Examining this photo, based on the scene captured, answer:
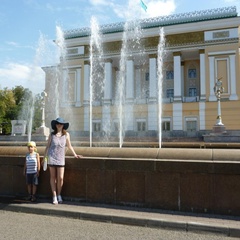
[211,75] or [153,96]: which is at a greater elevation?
[211,75]

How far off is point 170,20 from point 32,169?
1343 inches

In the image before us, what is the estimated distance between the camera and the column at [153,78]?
36.8 meters

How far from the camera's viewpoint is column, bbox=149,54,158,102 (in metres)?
36.8

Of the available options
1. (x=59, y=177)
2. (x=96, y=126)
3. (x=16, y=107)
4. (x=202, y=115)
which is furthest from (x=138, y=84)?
(x=59, y=177)

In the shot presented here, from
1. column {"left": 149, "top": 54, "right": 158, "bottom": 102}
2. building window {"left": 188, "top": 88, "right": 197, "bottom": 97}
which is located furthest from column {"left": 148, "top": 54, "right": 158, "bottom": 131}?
building window {"left": 188, "top": 88, "right": 197, "bottom": 97}

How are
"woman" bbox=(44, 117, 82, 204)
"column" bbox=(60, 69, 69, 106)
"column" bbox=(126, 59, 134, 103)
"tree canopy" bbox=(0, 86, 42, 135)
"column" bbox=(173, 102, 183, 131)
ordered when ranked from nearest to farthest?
"woman" bbox=(44, 117, 82, 204)
"column" bbox=(173, 102, 183, 131)
"column" bbox=(126, 59, 134, 103)
"column" bbox=(60, 69, 69, 106)
"tree canopy" bbox=(0, 86, 42, 135)

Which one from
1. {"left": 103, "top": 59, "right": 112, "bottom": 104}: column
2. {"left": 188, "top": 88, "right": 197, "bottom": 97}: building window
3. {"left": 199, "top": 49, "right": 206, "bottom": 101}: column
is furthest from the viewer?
{"left": 188, "top": 88, "right": 197, "bottom": 97}: building window

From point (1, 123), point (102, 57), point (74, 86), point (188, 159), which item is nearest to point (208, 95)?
point (102, 57)

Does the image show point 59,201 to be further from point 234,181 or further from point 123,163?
point 234,181

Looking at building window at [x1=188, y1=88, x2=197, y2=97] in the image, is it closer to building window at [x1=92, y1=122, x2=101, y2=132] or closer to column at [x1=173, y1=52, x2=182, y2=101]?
column at [x1=173, y1=52, x2=182, y2=101]

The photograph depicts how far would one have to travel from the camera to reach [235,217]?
4691 mm

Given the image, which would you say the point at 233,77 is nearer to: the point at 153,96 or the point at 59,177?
the point at 153,96

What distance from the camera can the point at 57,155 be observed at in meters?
5.63

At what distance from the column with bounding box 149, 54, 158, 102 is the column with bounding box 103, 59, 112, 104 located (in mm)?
5442
